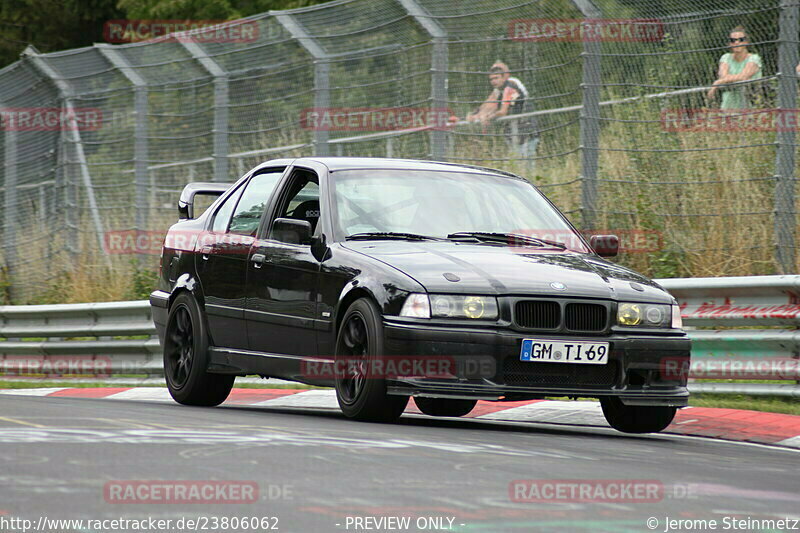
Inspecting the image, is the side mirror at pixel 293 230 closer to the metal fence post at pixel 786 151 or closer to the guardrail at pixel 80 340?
the metal fence post at pixel 786 151

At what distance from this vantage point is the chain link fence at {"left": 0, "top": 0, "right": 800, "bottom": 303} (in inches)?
474

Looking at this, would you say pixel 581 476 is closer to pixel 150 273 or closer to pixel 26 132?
pixel 150 273

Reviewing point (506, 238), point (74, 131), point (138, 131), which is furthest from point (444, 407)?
point (74, 131)

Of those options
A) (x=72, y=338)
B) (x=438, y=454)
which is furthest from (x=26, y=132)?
(x=438, y=454)

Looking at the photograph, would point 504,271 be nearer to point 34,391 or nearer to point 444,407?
point 444,407

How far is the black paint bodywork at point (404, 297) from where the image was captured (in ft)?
25.2

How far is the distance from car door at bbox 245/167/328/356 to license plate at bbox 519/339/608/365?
1.43m

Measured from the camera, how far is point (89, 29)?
120ft

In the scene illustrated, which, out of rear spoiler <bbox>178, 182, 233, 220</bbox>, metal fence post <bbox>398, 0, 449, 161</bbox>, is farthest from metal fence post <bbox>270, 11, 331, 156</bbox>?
rear spoiler <bbox>178, 182, 233, 220</bbox>

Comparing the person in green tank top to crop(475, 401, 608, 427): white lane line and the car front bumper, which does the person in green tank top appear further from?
the car front bumper

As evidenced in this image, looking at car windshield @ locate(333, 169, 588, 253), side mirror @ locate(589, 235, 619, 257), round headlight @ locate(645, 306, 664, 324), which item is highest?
car windshield @ locate(333, 169, 588, 253)

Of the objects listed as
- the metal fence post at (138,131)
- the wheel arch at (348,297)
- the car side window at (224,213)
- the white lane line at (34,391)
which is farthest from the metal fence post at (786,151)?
the metal fence post at (138,131)

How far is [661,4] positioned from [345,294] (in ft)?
18.4

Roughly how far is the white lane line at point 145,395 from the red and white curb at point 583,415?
1 cm
